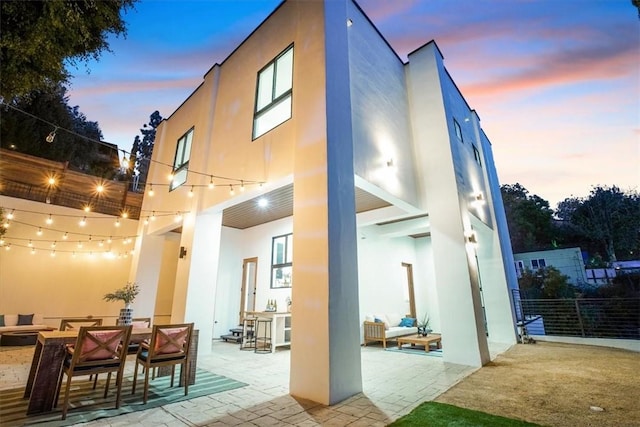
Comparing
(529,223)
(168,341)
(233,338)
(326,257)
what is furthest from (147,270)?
(529,223)

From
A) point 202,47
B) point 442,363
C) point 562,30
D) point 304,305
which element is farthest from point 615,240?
point 202,47

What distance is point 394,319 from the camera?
8.12 m

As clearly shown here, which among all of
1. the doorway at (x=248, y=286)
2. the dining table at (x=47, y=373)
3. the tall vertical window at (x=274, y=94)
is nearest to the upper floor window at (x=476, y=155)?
the tall vertical window at (x=274, y=94)

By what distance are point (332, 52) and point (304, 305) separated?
381 cm

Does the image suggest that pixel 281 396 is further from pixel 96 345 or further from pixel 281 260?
pixel 281 260

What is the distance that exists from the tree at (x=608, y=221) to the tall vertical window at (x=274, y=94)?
72.4ft

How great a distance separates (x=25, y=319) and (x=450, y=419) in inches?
415

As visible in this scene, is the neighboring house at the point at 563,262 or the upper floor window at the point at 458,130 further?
the neighboring house at the point at 563,262

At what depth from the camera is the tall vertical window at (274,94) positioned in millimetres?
4993

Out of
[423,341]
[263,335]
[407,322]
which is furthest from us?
[407,322]

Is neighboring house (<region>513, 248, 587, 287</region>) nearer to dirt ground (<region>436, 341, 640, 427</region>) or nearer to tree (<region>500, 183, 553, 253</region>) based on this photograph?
tree (<region>500, 183, 553, 253</region>)

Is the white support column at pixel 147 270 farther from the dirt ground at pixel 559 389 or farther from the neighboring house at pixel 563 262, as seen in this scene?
the neighboring house at pixel 563 262

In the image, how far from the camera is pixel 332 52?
13.9ft

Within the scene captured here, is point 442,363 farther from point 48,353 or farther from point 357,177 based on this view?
point 48,353
